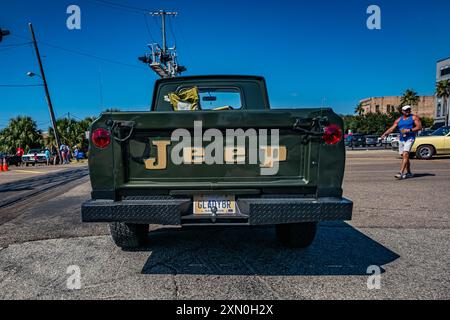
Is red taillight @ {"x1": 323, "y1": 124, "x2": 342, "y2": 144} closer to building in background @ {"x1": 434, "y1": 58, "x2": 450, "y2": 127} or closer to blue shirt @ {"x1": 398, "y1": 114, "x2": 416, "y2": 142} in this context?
blue shirt @ {"x1": 398, "y1": 114, "x2": 416, "y2": 142}

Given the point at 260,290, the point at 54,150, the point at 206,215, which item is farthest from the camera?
the point at 54,150

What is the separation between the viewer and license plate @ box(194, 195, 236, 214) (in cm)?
293

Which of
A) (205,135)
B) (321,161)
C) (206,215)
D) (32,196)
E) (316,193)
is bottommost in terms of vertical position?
(32,196)

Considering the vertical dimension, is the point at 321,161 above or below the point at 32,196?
above

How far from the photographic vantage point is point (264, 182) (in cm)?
297

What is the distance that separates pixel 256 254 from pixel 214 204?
3.24 ft

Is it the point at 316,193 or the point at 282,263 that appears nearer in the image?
the point at 316,193

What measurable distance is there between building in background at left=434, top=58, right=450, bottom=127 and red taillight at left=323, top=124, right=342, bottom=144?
75.5 m

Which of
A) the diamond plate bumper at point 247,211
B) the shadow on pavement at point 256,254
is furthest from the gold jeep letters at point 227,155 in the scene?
the shadow on pavement at point 256,254

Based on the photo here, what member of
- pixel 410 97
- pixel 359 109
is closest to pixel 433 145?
pixel 410 97

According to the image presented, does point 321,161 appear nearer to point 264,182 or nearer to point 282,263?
point 264,182

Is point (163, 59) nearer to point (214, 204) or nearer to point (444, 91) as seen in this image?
point (214, 204)
